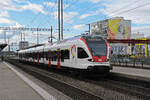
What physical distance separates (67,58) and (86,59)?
2.94 meters

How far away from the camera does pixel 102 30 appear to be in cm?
11875

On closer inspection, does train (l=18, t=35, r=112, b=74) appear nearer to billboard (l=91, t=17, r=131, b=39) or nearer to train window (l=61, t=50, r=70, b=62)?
train window (l=61, t=50, r=70, b=62)

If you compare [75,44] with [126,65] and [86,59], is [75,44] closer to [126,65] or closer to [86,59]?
[86,59]

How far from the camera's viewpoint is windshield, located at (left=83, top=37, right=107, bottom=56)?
13848 mm

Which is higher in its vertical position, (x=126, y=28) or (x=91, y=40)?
(x=126, y=28)

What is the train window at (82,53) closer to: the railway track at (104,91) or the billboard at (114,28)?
the railway track at (104,91)

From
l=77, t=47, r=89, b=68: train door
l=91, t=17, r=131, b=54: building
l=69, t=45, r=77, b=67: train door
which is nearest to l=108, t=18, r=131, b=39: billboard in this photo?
l=91, t=17, r=131, b=54: building

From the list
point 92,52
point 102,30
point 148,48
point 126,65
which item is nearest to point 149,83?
point 92,52

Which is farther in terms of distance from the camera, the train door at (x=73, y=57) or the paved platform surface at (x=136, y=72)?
the train door at (x=73, y=57)

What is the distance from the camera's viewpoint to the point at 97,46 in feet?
46.4

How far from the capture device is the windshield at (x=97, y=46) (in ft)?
45.4

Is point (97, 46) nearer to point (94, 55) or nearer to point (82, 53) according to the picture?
point (94, 55)

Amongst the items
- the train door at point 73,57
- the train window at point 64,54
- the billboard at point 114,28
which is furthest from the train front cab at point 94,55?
the billboard at point 114,28

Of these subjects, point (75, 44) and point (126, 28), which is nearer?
point (75, 44)
